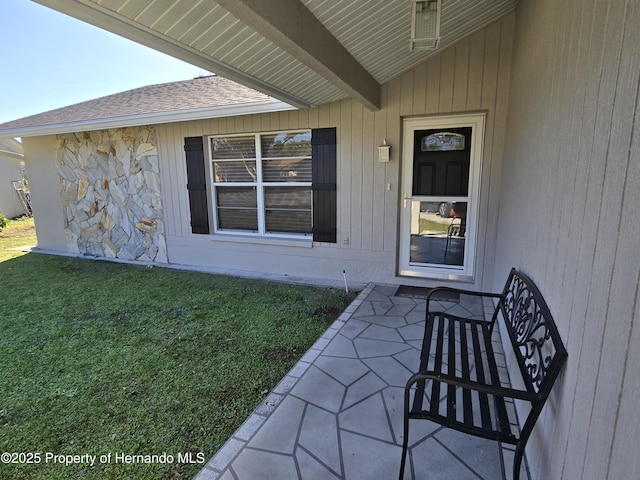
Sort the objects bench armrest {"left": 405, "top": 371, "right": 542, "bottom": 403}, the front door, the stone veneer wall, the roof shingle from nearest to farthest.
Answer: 1. bench armrest {"left": 405, "top": 371, "right": 542, "bottom": 403}
2. the front door
3. the roof shingle
4. the stone veneer wall

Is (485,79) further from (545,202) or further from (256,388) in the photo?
(256,388)

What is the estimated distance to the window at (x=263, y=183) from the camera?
192 inches

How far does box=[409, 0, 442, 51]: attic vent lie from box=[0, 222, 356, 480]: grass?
266 cm

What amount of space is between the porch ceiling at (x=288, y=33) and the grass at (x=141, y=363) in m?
2.30

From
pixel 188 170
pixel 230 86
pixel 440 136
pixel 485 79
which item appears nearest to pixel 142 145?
pixel 188 170

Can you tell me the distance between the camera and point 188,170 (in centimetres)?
547

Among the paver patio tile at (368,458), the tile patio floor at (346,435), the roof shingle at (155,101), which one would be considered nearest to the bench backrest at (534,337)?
the tile patio floor at (346,435)

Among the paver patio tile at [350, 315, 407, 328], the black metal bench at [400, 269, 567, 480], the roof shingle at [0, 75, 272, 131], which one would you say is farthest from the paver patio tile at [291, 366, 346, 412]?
the roof shingle at [0, 75, 272, 131]

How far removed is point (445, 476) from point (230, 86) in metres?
6.10

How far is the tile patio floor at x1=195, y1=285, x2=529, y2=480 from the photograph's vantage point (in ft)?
5.40

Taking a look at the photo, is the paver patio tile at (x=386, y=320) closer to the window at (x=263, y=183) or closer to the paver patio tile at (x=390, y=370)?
the paver patio tile at (x=390, y=370)

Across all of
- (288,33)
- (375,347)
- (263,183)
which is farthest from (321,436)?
(263,183)

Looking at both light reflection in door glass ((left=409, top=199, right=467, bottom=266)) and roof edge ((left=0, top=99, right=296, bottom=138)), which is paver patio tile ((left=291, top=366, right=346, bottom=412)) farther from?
roof edge ((left=0, top=99, right=296, bottom=138))

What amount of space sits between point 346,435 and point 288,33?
2.34 metres
